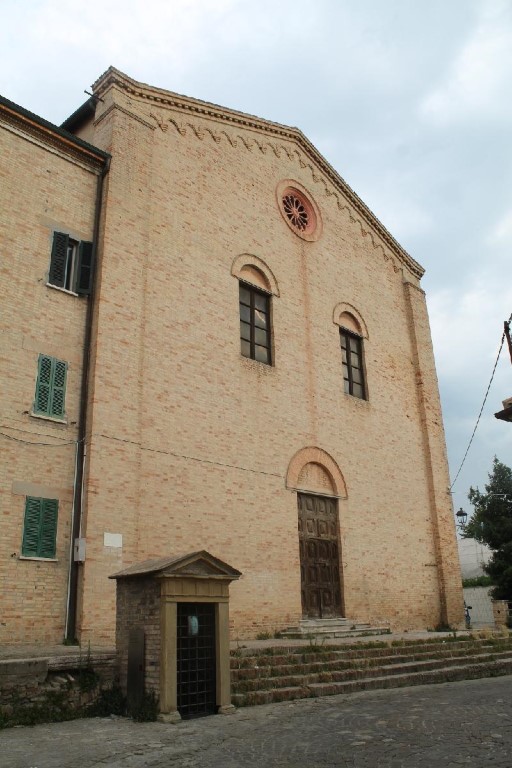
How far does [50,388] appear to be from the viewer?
10.5 metres

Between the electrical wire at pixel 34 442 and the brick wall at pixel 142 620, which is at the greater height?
the electrical wire at pixel 34 442

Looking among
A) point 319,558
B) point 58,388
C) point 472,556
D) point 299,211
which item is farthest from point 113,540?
point 472,556

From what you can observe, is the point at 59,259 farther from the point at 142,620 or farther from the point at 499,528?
the point at 499,528

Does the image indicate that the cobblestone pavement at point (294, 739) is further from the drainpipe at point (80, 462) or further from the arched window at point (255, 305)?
the arched window at point (255, 305)

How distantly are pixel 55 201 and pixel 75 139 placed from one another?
124cm

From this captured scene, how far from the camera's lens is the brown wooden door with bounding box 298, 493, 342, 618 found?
13.8 metres

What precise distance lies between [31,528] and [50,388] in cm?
226

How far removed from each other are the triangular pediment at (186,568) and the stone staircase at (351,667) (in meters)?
1.53

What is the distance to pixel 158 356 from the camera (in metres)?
12.2

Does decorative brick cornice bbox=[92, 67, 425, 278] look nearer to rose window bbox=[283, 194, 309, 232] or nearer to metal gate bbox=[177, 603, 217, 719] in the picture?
rose window bbox=[283, 194, 309, 232]

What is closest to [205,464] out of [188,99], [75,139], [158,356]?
[158,356]

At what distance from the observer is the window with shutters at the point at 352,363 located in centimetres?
1709

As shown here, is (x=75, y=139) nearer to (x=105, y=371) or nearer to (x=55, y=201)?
(x=55, y=201)

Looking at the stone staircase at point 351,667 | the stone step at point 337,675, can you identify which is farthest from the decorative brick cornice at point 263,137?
the stone step at point 337,675
